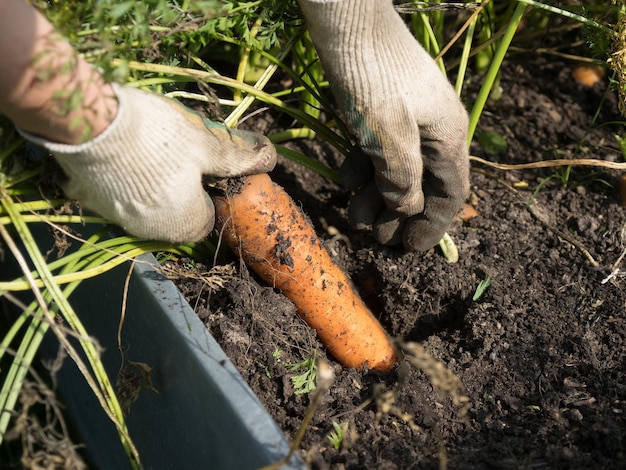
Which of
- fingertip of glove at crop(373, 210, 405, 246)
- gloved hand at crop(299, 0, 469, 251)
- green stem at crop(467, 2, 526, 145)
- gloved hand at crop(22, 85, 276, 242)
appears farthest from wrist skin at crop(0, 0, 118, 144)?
green stem at crop(467, 2, 526, 145)

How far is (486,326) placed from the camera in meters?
1.48

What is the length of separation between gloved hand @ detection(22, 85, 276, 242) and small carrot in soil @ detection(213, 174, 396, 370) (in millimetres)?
87

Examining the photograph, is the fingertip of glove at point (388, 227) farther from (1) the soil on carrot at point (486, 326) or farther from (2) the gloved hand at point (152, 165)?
(2) the gloved hand at point (152, 165)

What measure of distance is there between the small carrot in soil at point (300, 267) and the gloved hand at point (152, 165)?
0.09 m

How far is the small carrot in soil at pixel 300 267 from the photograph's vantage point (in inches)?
55.1

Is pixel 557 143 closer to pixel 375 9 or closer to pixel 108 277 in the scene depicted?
pixel 375 9

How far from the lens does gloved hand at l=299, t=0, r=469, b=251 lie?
50.6 inches

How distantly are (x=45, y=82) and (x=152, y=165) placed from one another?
0.23m

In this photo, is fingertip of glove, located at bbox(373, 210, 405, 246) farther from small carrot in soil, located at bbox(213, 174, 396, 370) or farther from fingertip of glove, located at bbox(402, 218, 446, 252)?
small carrot in soil, located at bbox(213, 174, 396, 370)

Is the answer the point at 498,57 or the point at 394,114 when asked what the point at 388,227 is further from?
the point at 498,57

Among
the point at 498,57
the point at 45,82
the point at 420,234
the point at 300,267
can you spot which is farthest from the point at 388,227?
the point at 45,82

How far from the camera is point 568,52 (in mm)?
2182

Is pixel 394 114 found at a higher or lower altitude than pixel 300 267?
higher

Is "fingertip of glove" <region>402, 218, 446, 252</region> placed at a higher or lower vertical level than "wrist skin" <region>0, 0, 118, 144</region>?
lower
